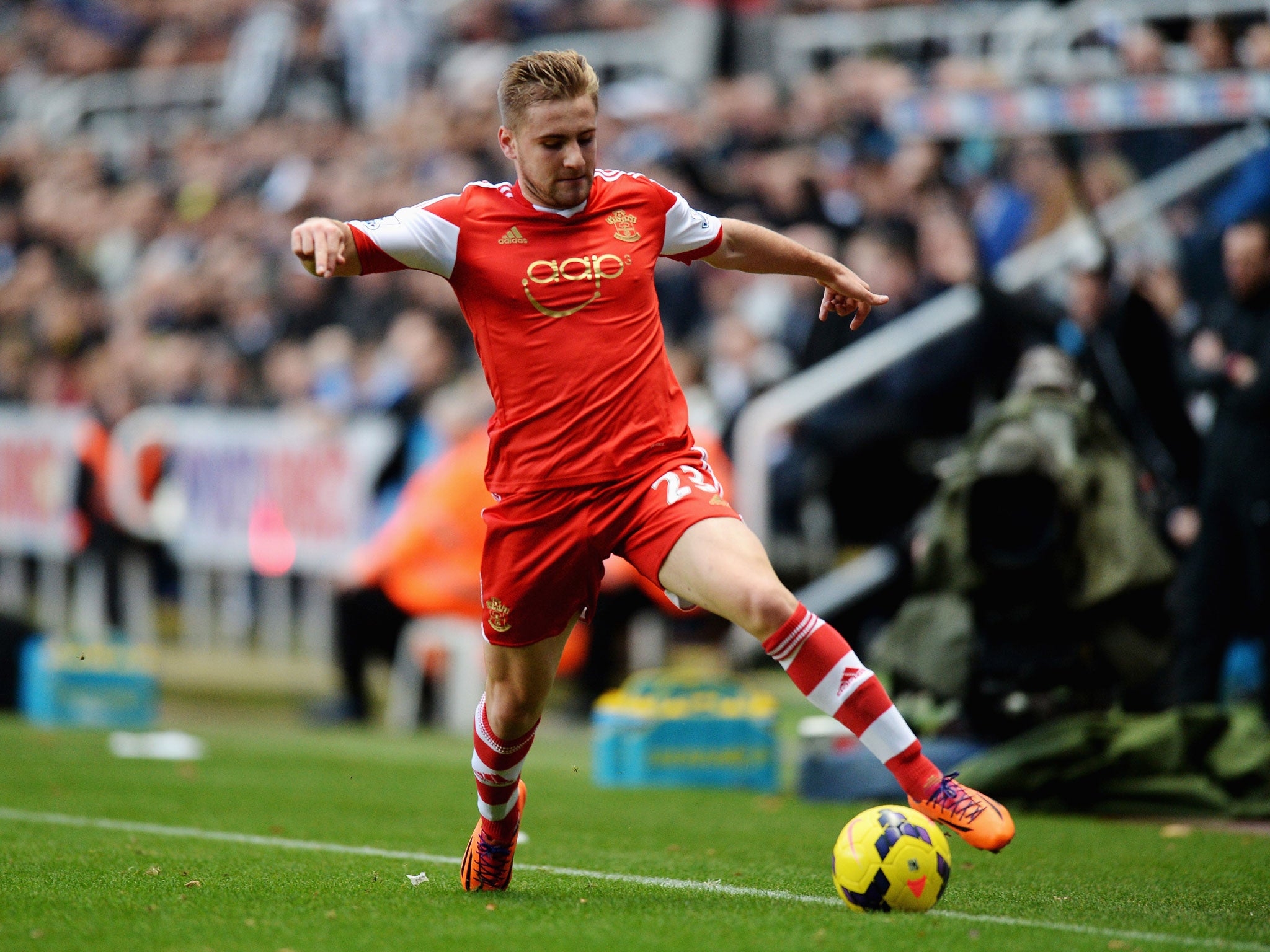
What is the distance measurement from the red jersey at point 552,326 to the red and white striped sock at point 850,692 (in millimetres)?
671

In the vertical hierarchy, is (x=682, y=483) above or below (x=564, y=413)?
below

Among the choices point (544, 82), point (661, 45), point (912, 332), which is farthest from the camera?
point (661, 45)

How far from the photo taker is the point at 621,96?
53.8 feet

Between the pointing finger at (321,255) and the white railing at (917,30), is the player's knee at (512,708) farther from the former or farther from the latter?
the white railing at (917,30)

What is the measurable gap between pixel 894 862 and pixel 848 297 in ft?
5.77

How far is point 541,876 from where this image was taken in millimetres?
5504

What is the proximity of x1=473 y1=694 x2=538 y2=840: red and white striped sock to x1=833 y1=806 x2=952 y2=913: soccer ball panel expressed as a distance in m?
1.05

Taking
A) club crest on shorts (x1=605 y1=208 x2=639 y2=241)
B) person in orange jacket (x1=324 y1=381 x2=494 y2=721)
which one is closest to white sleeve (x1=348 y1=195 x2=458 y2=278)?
club crest on shorts (x1=605 y1=208 x2=639 y2=241)

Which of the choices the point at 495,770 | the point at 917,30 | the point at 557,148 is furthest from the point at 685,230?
the point at 917,30

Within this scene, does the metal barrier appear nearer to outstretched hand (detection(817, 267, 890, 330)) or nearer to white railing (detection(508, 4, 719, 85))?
white railing (detection(508, 4, 719, 85))

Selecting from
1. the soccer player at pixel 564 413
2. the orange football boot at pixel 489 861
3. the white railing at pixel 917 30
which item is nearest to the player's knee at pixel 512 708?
the soccer player at pixel 564 413

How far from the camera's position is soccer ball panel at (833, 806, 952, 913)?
444cm

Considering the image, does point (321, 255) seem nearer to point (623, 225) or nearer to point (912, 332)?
point (623, 225)

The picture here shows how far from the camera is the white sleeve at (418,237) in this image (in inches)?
185
